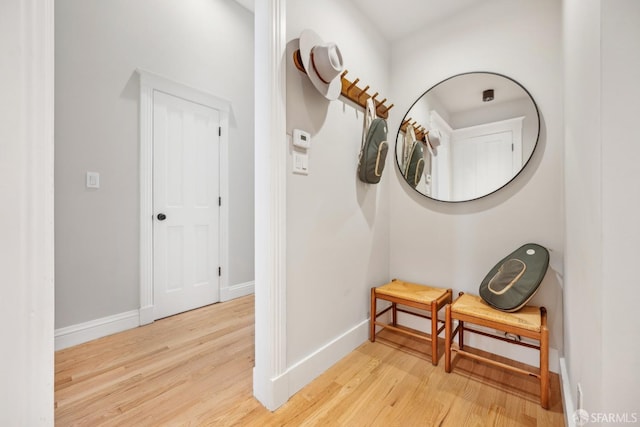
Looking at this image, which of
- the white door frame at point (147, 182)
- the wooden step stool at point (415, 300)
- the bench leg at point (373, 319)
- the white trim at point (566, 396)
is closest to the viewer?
the white trim at point (566, 396)

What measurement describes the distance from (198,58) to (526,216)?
3096mm

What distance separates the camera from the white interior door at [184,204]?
7.89ft

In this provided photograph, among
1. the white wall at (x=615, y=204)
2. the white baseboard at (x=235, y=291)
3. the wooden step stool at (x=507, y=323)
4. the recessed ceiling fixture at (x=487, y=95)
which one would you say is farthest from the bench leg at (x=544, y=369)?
the white baseboard at (x=235, y=291)

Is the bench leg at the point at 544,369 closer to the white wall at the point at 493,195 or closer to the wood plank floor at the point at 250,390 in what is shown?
the wood plank floor at the point at 250,390

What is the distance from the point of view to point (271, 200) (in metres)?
1.32

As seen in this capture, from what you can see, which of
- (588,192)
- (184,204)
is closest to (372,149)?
(588,192)

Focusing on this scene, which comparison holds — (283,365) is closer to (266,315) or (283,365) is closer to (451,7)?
(266,315)

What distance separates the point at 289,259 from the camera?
1438 mm

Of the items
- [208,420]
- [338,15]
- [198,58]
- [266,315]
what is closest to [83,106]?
[198,58]

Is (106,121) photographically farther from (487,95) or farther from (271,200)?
(487,95)

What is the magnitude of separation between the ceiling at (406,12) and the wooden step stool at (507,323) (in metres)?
2.05

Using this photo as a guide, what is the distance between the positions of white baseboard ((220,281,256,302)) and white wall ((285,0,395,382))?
157cm

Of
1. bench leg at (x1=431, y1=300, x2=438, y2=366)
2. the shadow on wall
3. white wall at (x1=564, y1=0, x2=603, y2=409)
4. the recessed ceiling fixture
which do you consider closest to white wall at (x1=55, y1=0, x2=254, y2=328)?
bench leg at (x1=431, y1=300, x2=438, y2=366)

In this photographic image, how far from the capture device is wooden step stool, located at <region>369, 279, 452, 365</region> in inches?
67.3
